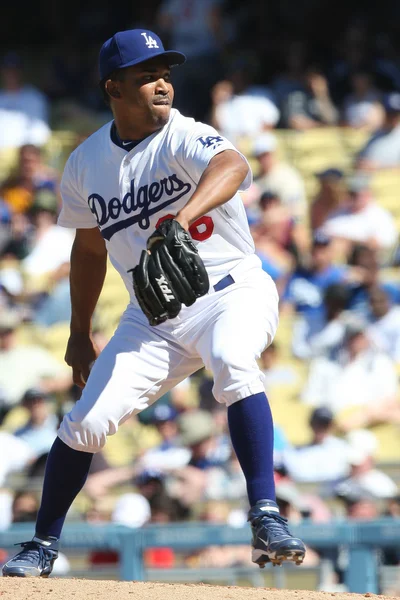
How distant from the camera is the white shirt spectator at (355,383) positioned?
6.96 metres

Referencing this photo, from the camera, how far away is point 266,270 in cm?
767

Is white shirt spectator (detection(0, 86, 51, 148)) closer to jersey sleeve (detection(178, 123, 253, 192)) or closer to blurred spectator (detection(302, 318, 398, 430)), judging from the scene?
blurred spectator (detection(302, 318, 398, 430))

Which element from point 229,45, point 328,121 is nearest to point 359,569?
point 328,121

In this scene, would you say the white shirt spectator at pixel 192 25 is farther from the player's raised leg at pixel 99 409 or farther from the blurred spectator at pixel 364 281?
the player's raised leg at pixel 99 409

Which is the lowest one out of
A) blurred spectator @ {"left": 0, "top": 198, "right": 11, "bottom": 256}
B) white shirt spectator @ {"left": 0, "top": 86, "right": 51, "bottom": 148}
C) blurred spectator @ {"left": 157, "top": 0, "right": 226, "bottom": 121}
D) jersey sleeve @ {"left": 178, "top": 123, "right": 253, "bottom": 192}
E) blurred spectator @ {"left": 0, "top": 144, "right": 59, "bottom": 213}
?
jersey sleeve @ {"left": 178, "top": 123, "right": 253, "bottom": 192}

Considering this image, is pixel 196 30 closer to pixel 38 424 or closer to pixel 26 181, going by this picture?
pixel 26 181

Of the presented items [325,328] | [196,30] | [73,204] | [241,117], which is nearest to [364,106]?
[241,117]

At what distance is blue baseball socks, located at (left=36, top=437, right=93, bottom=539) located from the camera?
153 inches

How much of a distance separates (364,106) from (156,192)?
6.14m

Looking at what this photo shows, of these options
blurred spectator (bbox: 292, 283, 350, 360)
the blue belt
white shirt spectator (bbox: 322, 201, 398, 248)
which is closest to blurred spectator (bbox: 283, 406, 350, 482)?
blurred spectator (bbox: 292, 283, 350, 360)

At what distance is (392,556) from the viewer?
17.6ft

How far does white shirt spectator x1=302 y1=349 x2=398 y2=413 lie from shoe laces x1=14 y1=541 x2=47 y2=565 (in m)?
3.36

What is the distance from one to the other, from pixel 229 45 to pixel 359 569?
21.5 feet

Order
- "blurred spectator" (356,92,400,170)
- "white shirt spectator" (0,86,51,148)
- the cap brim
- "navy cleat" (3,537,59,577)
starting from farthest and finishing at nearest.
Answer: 1. "white shirt spectator" (0,86,51,148)
2. "blurred spectator" (356,92,400,170)
3. "navy cleat" (3,537,59,577)
4. the cap brim
